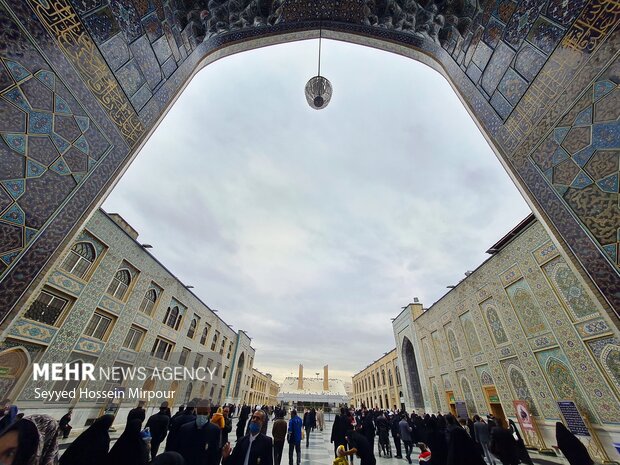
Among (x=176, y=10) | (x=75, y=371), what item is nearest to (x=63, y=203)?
(x=176, y=10)

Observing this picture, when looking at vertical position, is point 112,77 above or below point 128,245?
below

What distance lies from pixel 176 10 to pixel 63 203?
12.6 feet

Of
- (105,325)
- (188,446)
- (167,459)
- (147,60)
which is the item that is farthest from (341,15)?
(105,325)

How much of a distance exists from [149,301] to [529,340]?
→ 14.8 m

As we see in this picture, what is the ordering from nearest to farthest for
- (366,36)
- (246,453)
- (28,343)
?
(246,453)
(366,36)
(28,343)

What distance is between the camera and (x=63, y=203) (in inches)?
106

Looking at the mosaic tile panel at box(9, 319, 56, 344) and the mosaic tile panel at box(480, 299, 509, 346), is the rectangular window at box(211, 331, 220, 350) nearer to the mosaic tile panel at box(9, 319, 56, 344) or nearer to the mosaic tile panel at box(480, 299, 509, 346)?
the mosaic tile panel at box(9, 319, 56, 344)

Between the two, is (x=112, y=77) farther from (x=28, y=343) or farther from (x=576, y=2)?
(x=28, y=343)

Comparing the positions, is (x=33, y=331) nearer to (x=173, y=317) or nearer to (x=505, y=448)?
(x=173, y=317)

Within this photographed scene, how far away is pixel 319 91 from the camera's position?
5305mm

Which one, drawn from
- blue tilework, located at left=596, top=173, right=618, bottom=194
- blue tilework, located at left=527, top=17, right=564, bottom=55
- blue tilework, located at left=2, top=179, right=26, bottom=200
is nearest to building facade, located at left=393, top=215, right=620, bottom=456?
blue tilework, located at left=596, top=173, right=618, bottom=194

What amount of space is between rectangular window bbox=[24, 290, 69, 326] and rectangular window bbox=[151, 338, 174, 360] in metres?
5.25

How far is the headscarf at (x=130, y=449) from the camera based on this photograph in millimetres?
2432

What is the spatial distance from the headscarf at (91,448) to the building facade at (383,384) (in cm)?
2343
